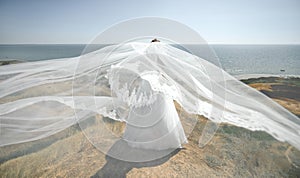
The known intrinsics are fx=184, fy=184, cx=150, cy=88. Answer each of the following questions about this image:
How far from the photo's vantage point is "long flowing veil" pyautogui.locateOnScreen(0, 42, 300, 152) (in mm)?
2904

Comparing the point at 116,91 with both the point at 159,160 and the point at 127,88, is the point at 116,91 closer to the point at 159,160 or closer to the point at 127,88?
the point at 127,88

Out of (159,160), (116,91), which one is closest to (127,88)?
(116,91)

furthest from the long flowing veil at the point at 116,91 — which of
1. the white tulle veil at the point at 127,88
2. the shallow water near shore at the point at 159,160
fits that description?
the shallow water near shore at the point at 159,160

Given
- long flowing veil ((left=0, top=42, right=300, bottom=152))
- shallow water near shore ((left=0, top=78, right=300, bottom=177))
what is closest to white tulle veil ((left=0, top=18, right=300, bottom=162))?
long flowing veil ((left=0, top=42, right=300, bottom=152))

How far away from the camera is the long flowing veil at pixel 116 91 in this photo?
2.90 m

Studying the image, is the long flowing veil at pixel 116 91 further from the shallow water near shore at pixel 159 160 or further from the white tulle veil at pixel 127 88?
the shallow water near shore at pixel 159 160

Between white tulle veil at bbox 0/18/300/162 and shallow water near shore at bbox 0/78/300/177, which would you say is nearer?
white tulle veil at bbox 0/18/300/162

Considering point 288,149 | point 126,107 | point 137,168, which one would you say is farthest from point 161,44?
point 288,149

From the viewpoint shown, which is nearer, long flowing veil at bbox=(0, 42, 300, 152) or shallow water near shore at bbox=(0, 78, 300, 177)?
long flowing veil at bbox=(0, 42, 300, 152)

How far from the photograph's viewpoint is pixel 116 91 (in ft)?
14.2

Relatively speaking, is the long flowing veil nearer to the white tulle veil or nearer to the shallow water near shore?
the white tulle veil

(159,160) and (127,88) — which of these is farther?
(159,160)

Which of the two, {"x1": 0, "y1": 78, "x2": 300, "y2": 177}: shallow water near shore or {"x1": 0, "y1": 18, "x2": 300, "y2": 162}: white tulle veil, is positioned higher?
{"x1": 0, "y1": 18, "x2": 300, "y2": 162}: white tulle veil

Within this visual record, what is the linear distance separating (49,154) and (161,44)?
3.90 metres
